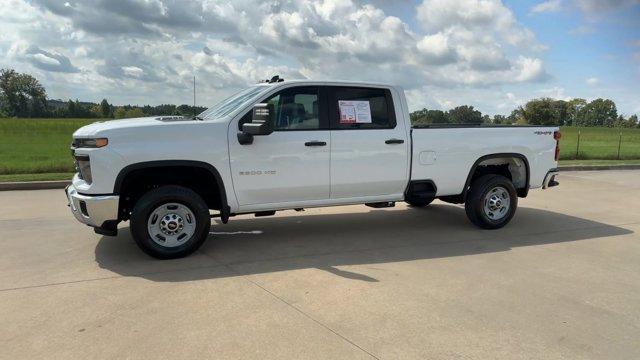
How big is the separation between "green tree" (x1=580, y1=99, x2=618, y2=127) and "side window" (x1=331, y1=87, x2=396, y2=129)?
130985 millimetres

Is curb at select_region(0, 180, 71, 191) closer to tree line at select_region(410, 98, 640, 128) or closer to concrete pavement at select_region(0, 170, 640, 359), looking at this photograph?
concrete pavement at select_region(0, 170, 640, 359)

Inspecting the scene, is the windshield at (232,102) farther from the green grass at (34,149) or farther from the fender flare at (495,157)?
the green grass at (34,149)

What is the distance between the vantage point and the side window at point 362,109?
600cm

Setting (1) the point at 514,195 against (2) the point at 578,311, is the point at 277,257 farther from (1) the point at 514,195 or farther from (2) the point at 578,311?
(1) the point at 514,195

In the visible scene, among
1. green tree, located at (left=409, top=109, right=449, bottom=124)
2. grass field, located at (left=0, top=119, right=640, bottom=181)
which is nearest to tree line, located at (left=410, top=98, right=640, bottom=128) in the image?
grass field, located at (left=0, top=119, right=640, bottom=181)

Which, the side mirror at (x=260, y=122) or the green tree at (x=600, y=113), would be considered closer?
the side mirror at (x=260, y=122)

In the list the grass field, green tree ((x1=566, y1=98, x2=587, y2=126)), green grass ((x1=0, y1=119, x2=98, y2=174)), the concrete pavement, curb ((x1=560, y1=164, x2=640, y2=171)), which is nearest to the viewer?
the concrete pavement

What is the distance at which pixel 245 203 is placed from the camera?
5633 mm

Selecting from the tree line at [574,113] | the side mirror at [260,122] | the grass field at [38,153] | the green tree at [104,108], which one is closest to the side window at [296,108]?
the side mirror at [260,122]

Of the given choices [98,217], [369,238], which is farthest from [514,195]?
[98,217]

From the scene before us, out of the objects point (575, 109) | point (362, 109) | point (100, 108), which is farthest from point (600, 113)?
point (362, 109)

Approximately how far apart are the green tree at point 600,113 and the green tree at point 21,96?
117 m

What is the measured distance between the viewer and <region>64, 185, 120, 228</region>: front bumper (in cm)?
500

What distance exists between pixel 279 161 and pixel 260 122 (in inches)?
24.0
